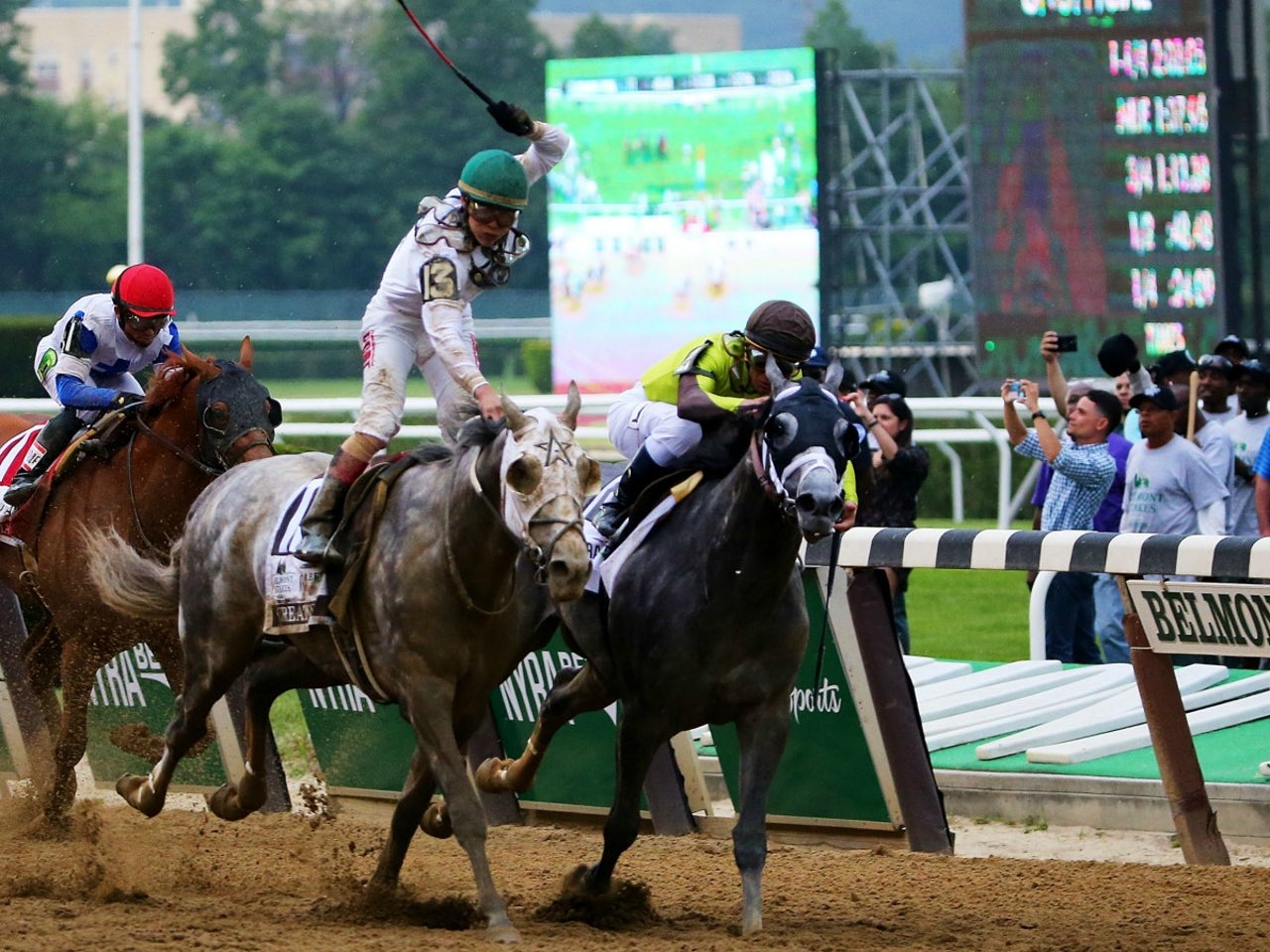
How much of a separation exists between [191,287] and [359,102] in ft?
43.7

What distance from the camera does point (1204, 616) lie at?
5988 mm

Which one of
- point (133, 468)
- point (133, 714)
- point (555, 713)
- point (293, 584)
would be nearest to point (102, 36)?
point (133, 714)

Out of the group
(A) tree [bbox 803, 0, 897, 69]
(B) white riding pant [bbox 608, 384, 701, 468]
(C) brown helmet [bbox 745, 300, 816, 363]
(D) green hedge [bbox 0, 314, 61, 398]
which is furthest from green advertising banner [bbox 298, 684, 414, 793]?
(A) tree [bbox 803, 0, 897, 69]

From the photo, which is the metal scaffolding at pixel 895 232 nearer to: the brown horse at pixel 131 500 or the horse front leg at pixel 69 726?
the brown horse at pixel 131 500

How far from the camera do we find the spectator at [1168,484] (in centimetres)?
847

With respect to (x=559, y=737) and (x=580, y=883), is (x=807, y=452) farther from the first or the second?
(x=559, y=737)

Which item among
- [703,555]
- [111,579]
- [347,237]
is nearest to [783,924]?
[703,555]

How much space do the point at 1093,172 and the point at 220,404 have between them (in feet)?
34.7

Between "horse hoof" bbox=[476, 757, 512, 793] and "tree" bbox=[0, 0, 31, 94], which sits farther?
"tree" bbox=[0, 0, 31, 94]

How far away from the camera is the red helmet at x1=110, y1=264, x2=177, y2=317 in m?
7.24

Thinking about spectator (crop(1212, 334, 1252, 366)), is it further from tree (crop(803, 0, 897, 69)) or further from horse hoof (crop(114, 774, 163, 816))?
tree (crop(803, 0, 897, 69))

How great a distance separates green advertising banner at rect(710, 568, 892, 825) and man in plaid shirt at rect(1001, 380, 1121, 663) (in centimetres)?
214

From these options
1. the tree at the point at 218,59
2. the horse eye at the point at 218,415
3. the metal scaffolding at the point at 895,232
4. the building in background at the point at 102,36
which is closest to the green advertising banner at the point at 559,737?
the horse eye at the point at 218,415

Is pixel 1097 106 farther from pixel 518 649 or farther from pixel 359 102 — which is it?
pixel 359 102
